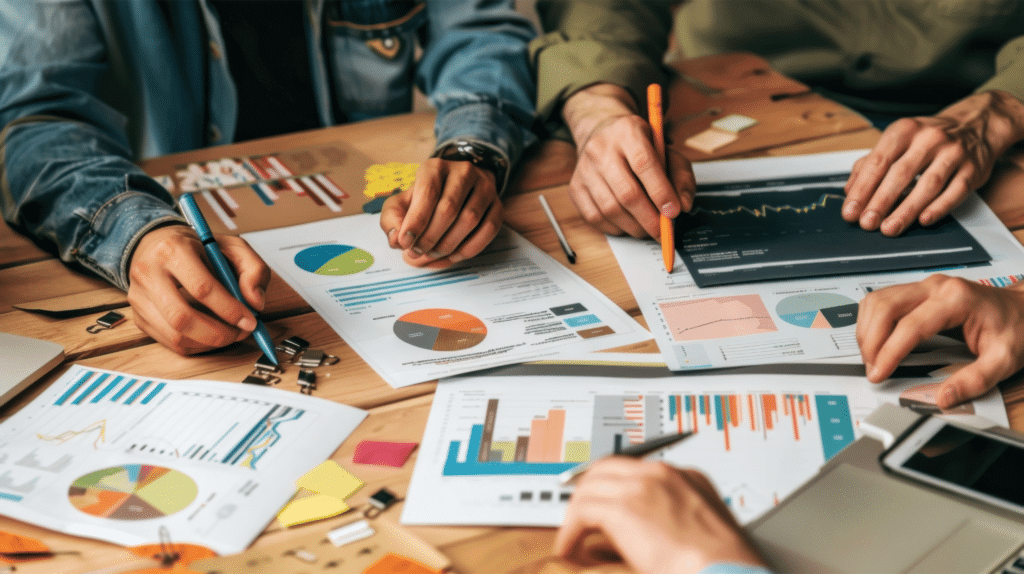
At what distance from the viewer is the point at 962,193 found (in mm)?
→ 937

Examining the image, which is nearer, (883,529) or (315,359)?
(883,529)

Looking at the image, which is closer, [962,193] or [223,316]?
[223,316]

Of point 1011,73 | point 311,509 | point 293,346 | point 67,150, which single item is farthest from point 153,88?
point 1011,73

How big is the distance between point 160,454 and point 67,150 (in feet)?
1.85

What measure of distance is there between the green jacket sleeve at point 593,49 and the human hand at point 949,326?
611 mm

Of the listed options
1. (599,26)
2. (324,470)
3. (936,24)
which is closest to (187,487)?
(324,470)

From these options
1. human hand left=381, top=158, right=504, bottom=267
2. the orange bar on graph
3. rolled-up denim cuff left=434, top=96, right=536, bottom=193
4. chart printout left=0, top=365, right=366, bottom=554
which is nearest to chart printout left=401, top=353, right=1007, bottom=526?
the orange bar on graph

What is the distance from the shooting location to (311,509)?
22.0 inches

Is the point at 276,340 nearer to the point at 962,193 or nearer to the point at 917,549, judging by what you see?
the point at 917,549

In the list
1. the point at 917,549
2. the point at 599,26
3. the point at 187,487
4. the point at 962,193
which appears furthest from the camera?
the point at 599,26

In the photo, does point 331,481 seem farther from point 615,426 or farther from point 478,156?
point 478,156

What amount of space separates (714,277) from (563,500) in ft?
1.24

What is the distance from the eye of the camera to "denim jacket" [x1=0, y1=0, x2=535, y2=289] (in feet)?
3.01

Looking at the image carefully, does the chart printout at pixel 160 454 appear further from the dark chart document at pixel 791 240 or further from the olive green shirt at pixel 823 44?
the olive green shirt at pixel 823 44
